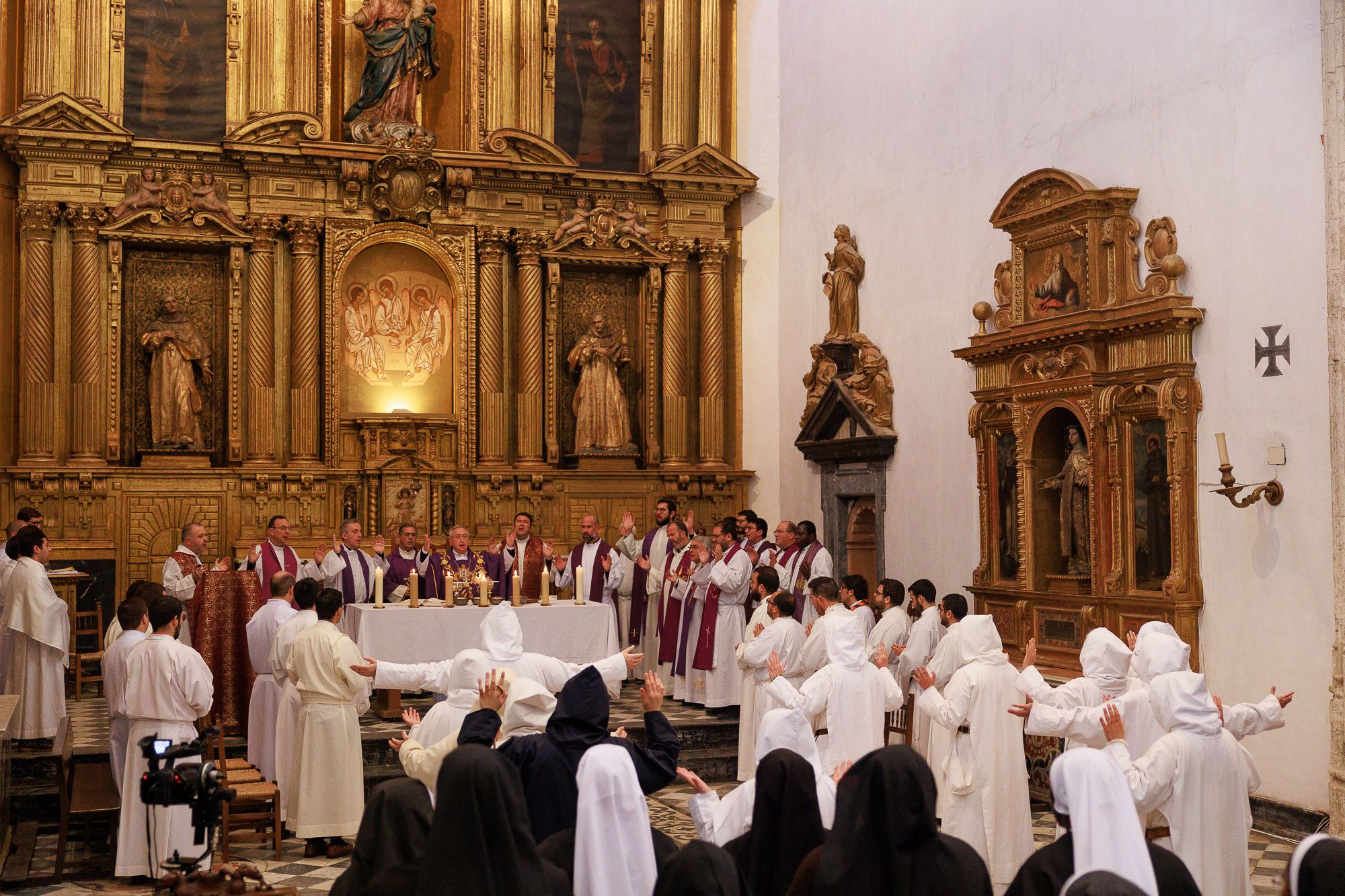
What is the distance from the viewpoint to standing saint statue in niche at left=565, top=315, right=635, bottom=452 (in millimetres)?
15984

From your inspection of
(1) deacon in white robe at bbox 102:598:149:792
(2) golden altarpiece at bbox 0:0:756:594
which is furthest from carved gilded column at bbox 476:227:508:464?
(1) deacon in white robe at bbox 102:598:149:792

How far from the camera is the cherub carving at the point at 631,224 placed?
16203 millimetres

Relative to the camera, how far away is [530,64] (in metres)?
16.1

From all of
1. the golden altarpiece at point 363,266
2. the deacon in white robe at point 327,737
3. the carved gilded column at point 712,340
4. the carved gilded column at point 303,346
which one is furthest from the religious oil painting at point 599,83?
the deacon in white robe at point 327,737

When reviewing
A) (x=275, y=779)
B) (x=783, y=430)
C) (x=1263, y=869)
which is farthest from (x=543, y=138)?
(x=1263, y=869)

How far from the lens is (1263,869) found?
26.0 ft

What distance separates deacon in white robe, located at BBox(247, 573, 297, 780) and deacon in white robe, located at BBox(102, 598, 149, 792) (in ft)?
3.77

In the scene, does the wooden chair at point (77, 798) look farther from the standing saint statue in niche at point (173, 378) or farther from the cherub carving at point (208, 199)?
the cherub carving at point (208, 199)

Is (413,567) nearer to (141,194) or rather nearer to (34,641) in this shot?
(34,641)

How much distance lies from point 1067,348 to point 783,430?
231 inches

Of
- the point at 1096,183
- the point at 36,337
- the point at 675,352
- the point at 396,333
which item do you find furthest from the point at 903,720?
the point at 36,337

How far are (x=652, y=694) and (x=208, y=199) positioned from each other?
36.2 feet

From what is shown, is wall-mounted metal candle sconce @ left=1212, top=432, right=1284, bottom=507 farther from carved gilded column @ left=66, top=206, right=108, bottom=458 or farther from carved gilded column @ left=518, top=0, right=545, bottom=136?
carved gilded column @ left=66, top=206, right=108, bottom=458

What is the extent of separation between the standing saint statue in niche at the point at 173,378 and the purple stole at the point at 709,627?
5896 mm
